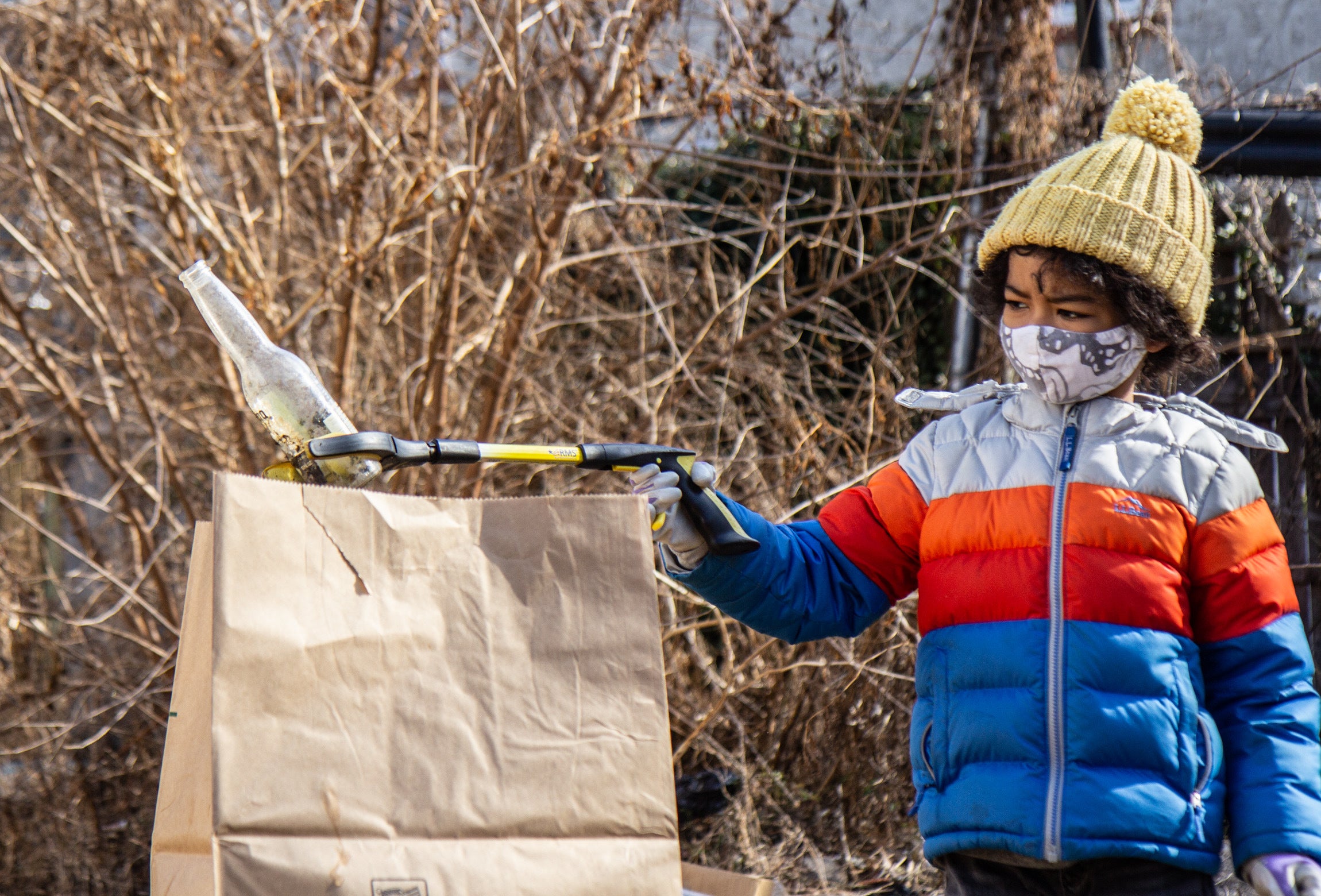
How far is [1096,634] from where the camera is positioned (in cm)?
150

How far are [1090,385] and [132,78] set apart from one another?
329cm

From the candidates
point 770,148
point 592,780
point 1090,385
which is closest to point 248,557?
point 592,780

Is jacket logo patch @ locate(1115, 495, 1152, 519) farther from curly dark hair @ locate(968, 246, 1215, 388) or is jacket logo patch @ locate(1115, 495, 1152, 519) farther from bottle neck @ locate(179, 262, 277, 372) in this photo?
bottle neck @ locate(179, 262, 277, 372)

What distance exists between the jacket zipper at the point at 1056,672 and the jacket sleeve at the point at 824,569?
0.22m

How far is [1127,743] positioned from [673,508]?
25.2 inches

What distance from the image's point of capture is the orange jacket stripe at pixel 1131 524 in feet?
5.06

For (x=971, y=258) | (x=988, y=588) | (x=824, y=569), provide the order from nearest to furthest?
(x=988, y=588)
(x=824, y=569)
(x=971, y=258)

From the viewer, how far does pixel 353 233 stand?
11.6 ft

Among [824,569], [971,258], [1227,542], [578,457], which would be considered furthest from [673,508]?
[971,258]

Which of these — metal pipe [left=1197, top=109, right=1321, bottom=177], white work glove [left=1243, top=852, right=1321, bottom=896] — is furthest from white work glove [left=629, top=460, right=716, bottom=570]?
metal pipe [left=1197, top=109, right=1321, bottom=177]

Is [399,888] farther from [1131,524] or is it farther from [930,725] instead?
[1131,524]

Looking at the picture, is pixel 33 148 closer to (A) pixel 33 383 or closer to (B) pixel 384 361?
(A) pixel 33 383

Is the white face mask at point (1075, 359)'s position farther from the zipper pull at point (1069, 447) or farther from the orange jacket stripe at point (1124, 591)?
the orange jacket stripe at point (1124, 591)

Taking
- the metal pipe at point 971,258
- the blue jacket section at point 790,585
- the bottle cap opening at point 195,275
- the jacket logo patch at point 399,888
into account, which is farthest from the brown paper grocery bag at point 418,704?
the metal pipe at point 971,258
